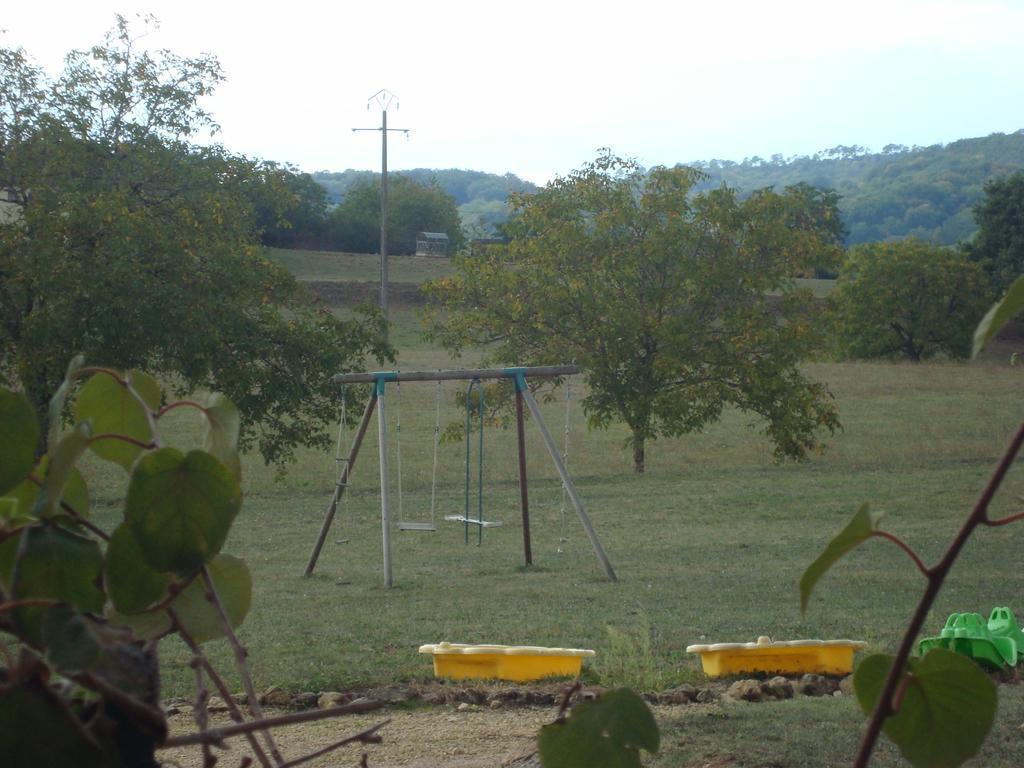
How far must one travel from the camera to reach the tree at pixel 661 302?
15.6m

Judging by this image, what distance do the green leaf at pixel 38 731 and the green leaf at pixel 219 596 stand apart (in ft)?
0.54

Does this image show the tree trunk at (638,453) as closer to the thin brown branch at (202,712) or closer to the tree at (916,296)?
the thin brown branch at (202,712)

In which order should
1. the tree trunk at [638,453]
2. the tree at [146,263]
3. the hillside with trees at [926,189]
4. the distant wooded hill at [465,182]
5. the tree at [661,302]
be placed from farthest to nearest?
the distant wooded hill at [465,182] < the hillside with trees at [926,189] < the tree trunk at [638,453] < the tree at [661,302] < the tree at [146,263]

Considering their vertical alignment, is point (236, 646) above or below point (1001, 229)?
below

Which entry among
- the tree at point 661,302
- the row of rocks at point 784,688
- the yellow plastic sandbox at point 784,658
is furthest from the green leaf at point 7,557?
the tree at point 661,302

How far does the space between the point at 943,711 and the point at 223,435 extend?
1.20ft

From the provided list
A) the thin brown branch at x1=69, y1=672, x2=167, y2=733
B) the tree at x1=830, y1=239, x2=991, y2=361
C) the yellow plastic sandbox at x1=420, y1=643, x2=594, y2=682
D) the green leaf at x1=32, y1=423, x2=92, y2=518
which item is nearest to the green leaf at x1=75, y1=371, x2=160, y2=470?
the green leaf at x1=32, y1=423, x2=92, y2=518

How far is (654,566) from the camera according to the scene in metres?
8.88

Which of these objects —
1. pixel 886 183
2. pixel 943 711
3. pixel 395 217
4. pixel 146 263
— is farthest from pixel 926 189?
pixel 943 711

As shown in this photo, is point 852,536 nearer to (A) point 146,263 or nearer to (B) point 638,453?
(A) point 146,263

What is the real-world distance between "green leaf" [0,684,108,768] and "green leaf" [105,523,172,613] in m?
0.09

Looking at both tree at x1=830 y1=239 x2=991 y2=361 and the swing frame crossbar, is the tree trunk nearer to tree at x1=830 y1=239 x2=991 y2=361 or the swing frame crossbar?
the swing frame crossbar

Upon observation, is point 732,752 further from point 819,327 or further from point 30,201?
point 819,327

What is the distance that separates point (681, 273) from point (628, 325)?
1057 millimetres
